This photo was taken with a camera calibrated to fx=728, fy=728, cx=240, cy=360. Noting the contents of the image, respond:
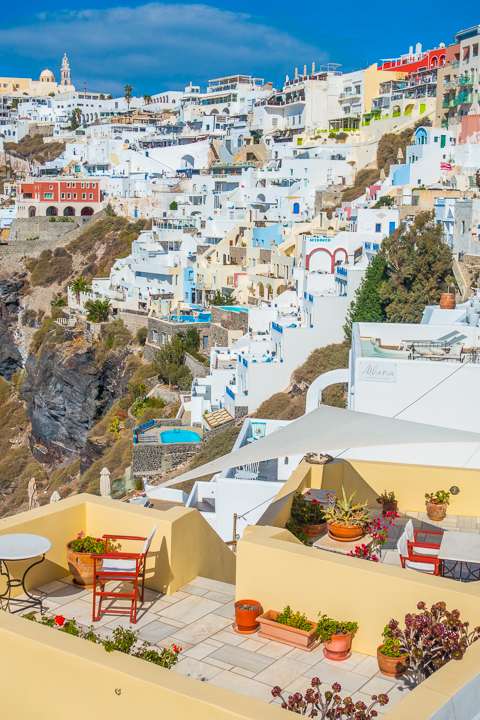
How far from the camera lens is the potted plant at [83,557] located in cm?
486

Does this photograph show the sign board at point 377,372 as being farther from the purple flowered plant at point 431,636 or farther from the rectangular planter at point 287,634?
the purple flowered plant at point 431,636

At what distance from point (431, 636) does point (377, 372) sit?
7.14 m

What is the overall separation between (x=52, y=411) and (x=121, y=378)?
6.12 m

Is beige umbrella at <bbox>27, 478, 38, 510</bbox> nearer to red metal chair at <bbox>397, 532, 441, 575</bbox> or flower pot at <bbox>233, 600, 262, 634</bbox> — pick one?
red metal chair at <bbox>397, 532, 441, 575</bbox>

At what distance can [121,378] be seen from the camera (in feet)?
117

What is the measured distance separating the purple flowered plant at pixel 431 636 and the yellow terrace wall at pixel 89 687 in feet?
3.01

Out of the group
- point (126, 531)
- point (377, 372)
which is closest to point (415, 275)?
point (377, 372)

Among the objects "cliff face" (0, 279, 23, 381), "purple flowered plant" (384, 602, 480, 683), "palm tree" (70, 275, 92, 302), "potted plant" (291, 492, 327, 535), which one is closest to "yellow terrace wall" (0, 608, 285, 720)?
"purple flowered plant" (384, 602, 480, 683)

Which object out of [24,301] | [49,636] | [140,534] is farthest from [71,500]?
[24,301]

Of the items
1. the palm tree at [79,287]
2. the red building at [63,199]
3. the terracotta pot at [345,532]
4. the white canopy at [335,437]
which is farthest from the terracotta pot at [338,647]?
the red building at [63,199]

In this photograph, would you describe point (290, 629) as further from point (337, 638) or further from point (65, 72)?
point (65, 72)

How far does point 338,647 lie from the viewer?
13.1 feet

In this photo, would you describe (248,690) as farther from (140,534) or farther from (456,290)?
(456,290)

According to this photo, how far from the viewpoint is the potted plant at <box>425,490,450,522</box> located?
6492 mm
